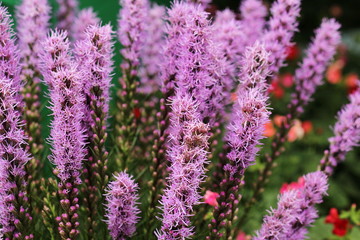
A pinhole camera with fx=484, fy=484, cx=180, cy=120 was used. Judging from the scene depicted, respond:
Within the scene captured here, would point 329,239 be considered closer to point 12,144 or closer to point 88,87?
point 88,87

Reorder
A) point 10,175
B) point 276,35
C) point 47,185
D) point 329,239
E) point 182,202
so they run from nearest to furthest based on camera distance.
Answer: point 182,202 → point 10,175 → point 47,185 → point 276,35 → point 329,239

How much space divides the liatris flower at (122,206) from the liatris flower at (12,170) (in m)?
0.25

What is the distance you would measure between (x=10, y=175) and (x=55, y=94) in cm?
28

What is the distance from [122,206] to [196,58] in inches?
18.4

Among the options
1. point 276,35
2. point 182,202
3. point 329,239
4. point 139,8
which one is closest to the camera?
point 182,202

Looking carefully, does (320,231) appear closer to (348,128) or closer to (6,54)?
(348,128)

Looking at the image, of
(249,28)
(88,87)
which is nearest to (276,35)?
(249,28)

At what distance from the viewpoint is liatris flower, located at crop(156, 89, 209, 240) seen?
3.95 ft

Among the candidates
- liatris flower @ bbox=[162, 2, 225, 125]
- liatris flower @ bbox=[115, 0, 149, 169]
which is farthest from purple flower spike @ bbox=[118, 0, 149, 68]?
liatris flower @ bbox=[162, 2, 225, 125]

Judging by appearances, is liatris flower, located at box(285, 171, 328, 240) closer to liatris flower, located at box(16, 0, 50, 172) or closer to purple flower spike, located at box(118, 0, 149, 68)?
purple flower spike, located at box(118, 0, 149, 68)

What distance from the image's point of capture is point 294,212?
1526 mm

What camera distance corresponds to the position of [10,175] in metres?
1.38

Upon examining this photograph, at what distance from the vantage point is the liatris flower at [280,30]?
181 cm

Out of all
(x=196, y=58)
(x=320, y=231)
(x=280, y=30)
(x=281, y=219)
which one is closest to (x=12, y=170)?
(x=196, y=58)
